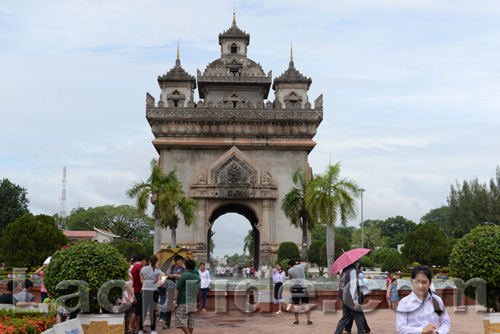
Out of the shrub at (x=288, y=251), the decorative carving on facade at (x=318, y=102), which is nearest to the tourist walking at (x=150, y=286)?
the shrub at (x=288, y=251)

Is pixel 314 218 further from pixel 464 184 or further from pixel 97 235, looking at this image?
pixel 97 235

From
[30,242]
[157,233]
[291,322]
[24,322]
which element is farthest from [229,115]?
[24,322]

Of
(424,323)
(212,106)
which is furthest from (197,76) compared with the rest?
(424,323)

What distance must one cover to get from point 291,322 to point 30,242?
2829cm

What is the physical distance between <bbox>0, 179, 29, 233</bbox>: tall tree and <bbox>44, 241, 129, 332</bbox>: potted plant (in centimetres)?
5660

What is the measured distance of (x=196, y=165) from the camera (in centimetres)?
4191

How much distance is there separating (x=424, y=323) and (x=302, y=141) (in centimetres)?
3607

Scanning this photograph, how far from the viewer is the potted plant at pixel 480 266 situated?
34.3ft

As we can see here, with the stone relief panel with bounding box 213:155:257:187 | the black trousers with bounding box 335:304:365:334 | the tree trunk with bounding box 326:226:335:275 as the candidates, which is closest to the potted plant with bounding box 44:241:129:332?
the black trousers with bounding box 335:304:365:334

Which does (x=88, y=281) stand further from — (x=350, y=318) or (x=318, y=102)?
(x=318, y=102)

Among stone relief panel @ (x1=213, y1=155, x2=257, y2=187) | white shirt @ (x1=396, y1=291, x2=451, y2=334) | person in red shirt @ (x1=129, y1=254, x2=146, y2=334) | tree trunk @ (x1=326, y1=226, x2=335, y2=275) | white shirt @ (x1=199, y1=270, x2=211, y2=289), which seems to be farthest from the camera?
stone relief panel @ (x1=213, y1=155, x2=257, y2=187)

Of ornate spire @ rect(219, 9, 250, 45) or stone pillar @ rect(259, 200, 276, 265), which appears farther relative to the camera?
ornate spire @ rect(219, 9, 250, 45)

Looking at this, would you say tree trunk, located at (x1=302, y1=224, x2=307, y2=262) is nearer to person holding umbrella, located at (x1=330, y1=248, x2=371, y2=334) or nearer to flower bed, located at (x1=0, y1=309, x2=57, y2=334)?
person holding umbrella, located at (x1=330, y1=248, x2=371, y2=334)

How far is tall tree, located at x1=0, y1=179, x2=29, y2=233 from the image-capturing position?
61875mm
